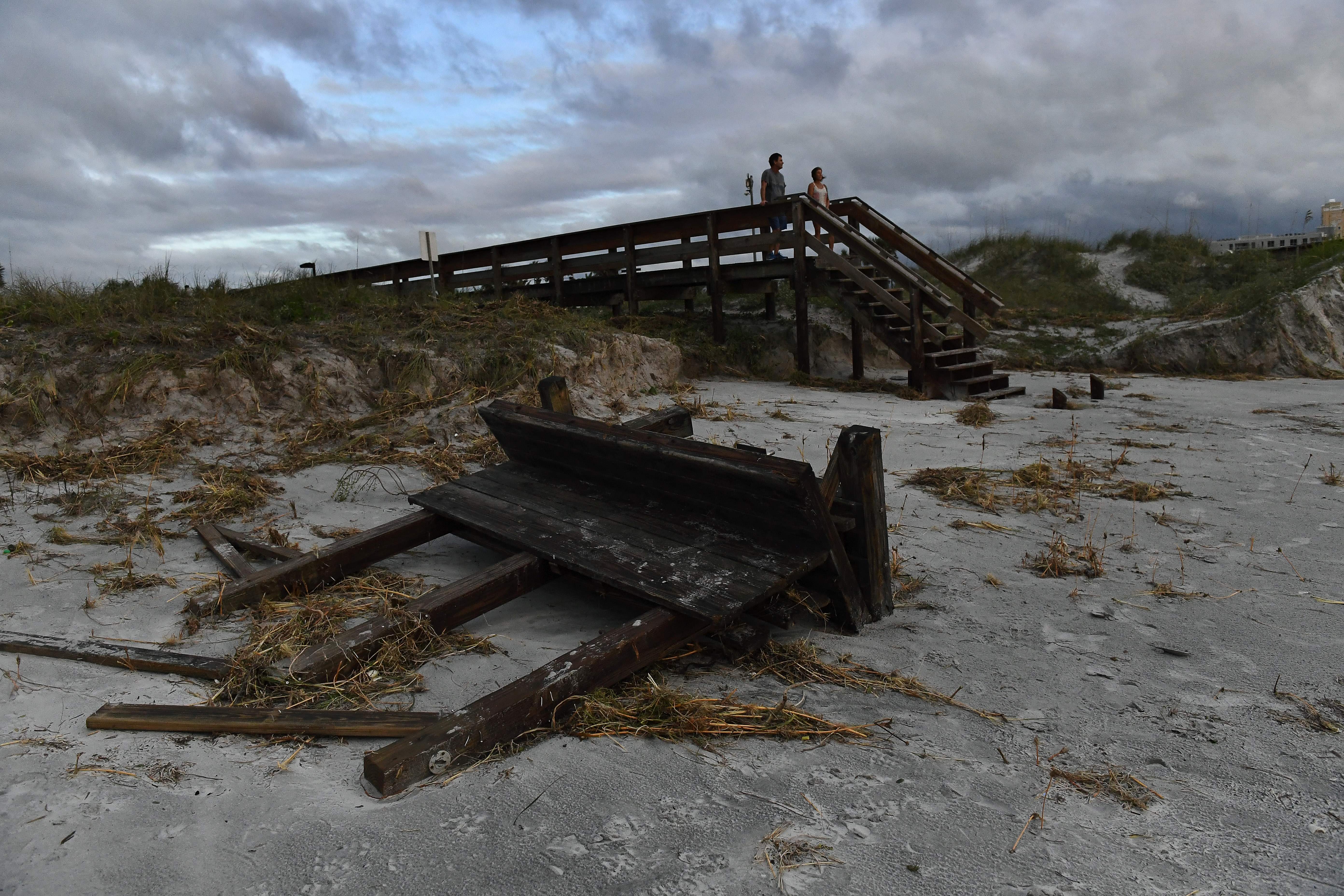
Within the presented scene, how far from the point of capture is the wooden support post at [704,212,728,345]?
1232cm

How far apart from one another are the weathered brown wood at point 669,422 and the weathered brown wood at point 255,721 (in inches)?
106

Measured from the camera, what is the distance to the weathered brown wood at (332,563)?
390 cm

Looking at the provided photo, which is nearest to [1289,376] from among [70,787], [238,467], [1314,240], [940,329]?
[940,329]

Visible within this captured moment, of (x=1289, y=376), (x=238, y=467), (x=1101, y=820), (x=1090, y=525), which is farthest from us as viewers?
(x=1289, y=376)

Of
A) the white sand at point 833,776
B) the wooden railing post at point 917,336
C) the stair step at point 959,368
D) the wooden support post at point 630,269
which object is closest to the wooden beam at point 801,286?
the wooden railing post at point 917,336

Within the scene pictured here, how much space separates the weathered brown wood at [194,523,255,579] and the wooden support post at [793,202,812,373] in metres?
8.47

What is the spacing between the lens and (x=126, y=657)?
10.5 feet

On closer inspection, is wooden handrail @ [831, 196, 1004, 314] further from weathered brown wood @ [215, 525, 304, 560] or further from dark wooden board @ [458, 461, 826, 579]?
weathered brown wood @ [215, 525, 304, 560]

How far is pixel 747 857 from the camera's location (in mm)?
2117

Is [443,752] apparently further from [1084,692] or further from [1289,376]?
[1289,376]

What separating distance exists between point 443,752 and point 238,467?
4.75 meters

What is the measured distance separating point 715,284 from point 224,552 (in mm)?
9024

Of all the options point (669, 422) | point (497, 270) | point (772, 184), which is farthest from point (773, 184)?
point (669, 422)

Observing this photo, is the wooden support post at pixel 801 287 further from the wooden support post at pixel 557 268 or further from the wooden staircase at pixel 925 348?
the wooden support post at pixel 557 268
